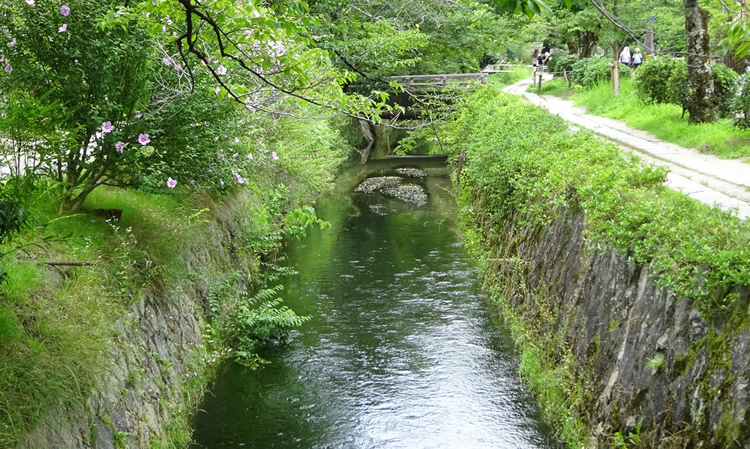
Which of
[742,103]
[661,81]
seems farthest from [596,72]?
[742,103]

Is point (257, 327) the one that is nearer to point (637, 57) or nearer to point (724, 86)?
point (724, 86)

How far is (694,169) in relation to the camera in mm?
10406

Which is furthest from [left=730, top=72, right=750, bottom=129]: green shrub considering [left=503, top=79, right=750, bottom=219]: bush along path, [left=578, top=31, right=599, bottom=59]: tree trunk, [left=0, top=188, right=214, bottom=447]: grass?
[left=578, top=31, right=599, bottom=59]: tree trunk

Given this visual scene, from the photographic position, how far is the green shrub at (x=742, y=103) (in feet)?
38.3

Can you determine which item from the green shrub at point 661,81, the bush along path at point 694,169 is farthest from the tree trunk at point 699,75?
the bush along path at point 694,169

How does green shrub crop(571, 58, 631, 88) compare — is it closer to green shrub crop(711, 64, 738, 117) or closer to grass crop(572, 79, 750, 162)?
grass crop(572, 79, 750, 162)

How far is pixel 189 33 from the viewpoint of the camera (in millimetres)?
3363

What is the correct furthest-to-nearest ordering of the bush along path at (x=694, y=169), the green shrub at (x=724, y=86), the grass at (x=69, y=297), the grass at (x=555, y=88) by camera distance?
the grass at (x=555, y=88) < the green shrub at (x=724, y=86) < the bush along path at (x=694, y=169) < the grass at (x=69, y=297)

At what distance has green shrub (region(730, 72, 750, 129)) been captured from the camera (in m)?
11.7

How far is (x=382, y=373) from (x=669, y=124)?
9494mm

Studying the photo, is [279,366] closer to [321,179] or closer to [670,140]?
[321,179]

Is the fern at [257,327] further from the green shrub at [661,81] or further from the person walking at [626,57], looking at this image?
the person walking at [626,57]

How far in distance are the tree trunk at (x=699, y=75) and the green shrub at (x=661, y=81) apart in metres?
0.49

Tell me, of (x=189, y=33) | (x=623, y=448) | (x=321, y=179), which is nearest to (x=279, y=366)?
(x=623, y=448)
